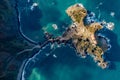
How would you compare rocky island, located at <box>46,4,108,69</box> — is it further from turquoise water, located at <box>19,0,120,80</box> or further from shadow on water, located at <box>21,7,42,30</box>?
shadow on water, located at <box>21,7,42,30</box>

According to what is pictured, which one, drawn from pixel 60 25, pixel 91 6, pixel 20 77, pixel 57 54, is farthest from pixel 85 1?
pixel 20 77

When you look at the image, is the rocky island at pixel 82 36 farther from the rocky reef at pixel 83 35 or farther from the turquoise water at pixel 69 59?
the turquoise water at pixel 69 59

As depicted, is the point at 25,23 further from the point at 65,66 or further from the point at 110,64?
the point at 110,64

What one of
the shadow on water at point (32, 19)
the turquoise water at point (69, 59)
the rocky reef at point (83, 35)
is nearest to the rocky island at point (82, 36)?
the rocky reef at point (83, 35)

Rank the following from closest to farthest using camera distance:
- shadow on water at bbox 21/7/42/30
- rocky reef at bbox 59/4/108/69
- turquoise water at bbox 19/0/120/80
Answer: rocky reef at bbox 59/4/108/69, turquoise water at bbox 19/0/120/80, shadow on water at bbox 21/7/42/30

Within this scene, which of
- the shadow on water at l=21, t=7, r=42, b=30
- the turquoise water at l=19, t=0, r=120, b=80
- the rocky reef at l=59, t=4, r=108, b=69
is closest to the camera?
the rocky reef at l=59, t=4, r=108, b=69

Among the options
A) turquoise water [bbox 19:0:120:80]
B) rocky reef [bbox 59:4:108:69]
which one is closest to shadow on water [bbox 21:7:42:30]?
turquoise water [bbox 19:0:120:80]

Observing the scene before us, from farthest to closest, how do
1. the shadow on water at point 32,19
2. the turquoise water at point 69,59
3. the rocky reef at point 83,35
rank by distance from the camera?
the shadow on water at point 32,19 → the turquoise water at point 69,59 → the rocky reef at point 83,35

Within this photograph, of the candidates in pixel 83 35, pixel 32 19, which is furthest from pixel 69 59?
pixel 32 19
